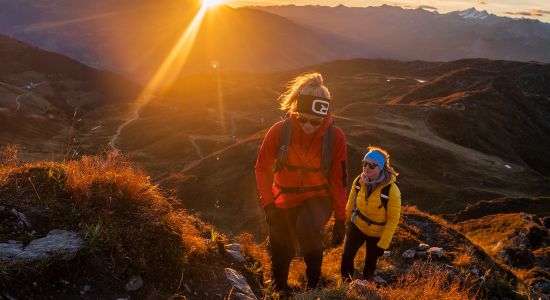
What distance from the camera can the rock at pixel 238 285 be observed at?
21.6 feet

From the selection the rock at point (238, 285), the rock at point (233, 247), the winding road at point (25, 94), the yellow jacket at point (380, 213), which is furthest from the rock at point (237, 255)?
the winding road at point (25, 94)

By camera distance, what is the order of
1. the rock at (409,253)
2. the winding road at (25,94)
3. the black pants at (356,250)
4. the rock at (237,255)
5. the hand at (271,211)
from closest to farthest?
the hand at (271,211) → the rock at (237,255) → the black pants at (356,250) → the rock at (409,253) → the winding road at (25,94)

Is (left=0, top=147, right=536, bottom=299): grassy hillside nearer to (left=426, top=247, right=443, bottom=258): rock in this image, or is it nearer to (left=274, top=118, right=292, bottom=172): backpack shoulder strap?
(left=274, top=118, right=292, bottom=172): backpack shoulder strap

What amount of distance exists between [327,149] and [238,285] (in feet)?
8.80

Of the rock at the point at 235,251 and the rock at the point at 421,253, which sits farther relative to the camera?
the rock at the point at 421,253

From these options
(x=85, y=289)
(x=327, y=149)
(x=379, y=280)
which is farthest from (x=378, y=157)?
(x=85, y=289)

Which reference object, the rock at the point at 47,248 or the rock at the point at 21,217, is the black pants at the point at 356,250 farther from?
the rock at the point at 21,217

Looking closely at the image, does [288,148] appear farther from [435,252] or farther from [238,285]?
[435,252]

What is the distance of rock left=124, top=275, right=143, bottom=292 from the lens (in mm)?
5430

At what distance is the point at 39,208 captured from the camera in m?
5.84

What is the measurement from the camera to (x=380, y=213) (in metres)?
8.48

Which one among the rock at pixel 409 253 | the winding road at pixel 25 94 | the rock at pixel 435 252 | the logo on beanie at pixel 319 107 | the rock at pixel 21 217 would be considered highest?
the logo on beanie at pixel 319 107

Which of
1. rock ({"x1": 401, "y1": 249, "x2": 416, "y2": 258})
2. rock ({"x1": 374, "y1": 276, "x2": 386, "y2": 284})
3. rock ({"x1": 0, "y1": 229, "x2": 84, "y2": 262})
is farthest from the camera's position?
rock ({"x1": 401, "y1": 249, "x2": 416, "y2": 258})

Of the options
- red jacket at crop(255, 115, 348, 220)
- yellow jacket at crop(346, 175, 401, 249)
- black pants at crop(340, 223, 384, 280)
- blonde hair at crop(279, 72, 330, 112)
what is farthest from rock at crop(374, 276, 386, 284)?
blonde hair at crop(279, 72, 330, 112)
